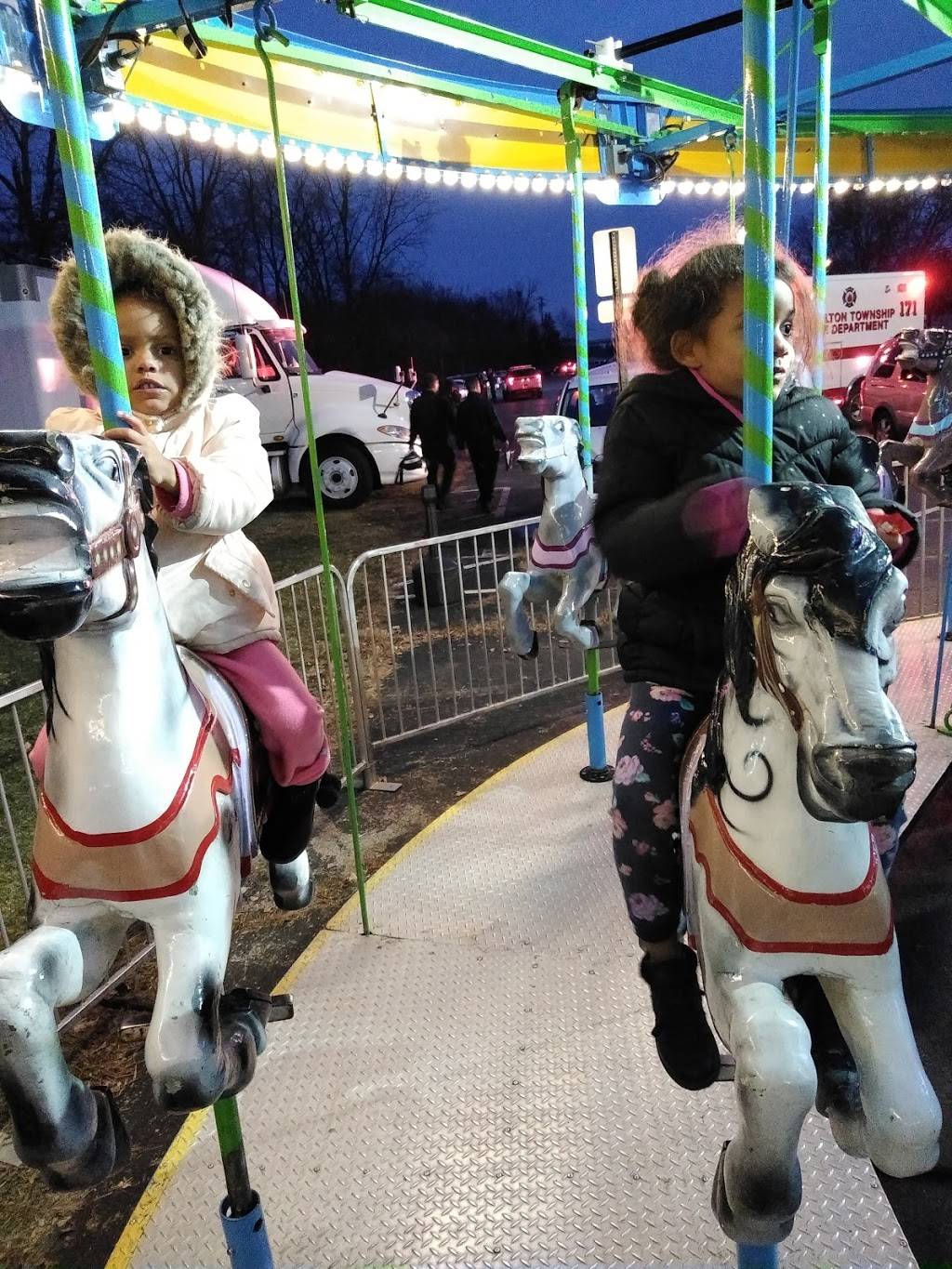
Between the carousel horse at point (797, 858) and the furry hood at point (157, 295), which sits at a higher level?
the furry hood at point (157, 295)

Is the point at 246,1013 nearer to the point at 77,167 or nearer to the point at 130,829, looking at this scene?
the point at 130,829

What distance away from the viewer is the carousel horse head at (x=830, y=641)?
0.72 metres

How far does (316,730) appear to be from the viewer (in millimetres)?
1315

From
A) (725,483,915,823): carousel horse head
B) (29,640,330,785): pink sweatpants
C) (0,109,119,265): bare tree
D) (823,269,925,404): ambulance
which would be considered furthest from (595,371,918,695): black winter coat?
(823,269,925,404): ambulance

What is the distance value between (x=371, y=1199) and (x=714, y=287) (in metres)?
1.52

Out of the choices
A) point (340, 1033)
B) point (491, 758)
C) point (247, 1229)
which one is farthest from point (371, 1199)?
point (491, 758)

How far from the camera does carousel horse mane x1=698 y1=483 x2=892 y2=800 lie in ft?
2.48

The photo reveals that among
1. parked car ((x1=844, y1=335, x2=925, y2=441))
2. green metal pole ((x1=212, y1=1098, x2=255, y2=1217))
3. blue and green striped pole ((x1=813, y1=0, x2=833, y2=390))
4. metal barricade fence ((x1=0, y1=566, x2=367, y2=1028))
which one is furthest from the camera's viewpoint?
parked car ((x1=844, y1=335, x2=925, y2=441))

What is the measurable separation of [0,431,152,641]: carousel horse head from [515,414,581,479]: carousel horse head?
7.55 feet

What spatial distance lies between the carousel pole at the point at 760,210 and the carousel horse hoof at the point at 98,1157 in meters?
0.98

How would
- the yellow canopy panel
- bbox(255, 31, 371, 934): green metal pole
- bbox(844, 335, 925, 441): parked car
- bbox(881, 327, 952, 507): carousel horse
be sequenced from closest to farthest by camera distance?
bbox(255, 31, 371, 934): green metal pole
the yellow canopy panel
bbox(881, 327, 952, 507): carousel horse
bbox(844, 335, 925, 441): parked car

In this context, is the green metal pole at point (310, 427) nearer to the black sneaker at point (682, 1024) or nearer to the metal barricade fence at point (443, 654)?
the black sneaker at point (682, 1024)

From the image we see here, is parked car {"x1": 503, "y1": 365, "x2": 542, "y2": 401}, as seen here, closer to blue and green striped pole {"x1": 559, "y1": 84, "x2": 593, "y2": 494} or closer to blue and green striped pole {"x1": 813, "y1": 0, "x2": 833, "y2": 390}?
blue and green striped pole {"x1": 559, "y1": 84, "x2": 593, "y2": 494}

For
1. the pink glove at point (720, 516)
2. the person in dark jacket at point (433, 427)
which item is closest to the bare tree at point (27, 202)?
the person in dark jacket at point (433, 427)
